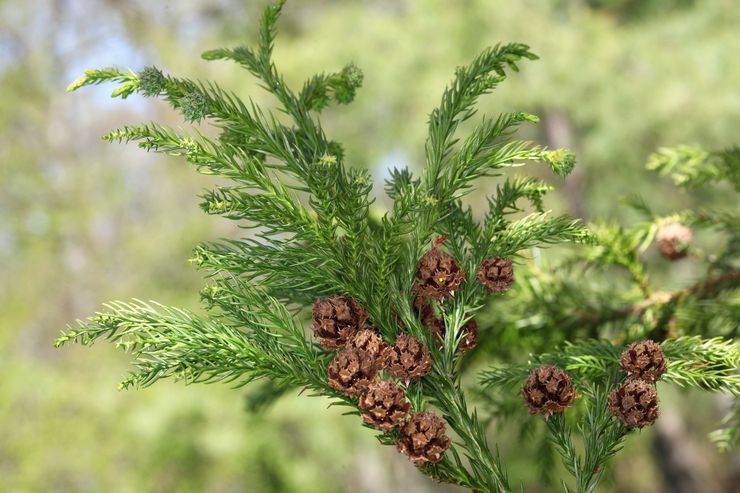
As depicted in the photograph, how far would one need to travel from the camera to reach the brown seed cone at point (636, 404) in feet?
3.20

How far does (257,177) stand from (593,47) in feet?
22.7

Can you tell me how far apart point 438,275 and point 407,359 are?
0.46ft

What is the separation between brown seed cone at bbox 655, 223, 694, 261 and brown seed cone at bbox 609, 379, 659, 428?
31.7 inches

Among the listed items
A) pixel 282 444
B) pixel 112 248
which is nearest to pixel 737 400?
pixel 282 444

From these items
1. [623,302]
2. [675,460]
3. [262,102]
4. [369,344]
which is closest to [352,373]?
[369,344]

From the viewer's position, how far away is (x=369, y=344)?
3.23ft

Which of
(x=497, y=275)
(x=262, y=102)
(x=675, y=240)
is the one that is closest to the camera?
(x=497, y=275)

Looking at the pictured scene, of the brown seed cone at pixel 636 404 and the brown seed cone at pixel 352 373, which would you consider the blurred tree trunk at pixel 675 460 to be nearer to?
the brown seed cone at pixel 636 404

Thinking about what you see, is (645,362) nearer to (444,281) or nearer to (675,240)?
(444,281)

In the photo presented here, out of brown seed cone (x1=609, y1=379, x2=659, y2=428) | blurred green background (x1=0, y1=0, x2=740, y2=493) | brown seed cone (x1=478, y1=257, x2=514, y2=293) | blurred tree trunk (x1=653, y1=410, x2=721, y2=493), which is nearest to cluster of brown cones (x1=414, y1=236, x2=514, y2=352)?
brown seed cone (x1=478, y1=257, x2=514, y2=293)

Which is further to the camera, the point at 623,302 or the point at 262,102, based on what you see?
the point at 262,102

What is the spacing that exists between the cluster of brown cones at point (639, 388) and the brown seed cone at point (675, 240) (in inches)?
29.3

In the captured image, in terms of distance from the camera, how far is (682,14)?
7.64 m

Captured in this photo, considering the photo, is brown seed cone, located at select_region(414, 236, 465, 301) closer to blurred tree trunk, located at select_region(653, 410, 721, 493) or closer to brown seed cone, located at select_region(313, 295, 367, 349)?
brown seed cone, located at select_region(313, 295, 367, 349)
